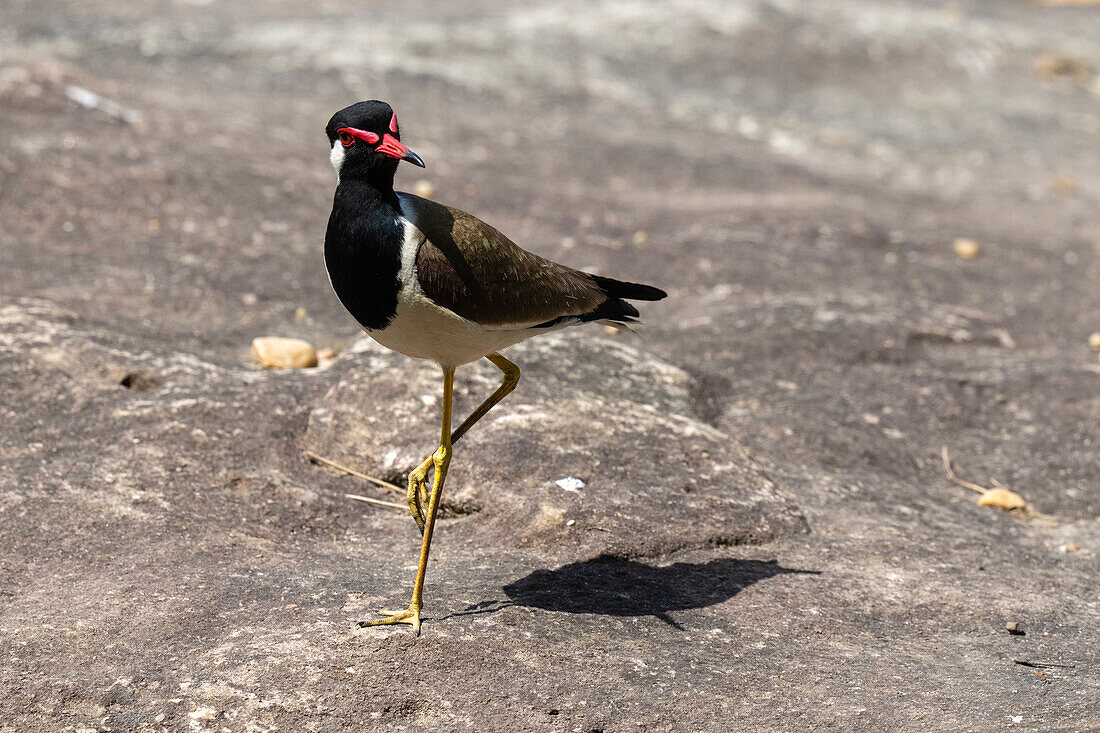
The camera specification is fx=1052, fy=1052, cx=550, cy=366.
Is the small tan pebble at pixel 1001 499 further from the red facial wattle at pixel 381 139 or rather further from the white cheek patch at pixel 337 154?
the white cheek patch at pixel 337 154

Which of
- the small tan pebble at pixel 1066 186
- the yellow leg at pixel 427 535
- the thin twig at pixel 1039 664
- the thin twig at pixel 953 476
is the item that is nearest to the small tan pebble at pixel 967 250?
the small tan pebble at pixel 1066 186

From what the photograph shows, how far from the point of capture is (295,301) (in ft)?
20.8

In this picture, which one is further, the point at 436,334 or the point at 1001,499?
the point at 1001,499

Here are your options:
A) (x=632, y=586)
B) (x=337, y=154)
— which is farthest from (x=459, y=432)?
(x=337, y=154)

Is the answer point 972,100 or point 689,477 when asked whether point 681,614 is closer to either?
point 689,477

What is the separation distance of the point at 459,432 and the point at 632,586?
0.88 m

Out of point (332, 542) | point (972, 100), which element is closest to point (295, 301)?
point (332, 542)

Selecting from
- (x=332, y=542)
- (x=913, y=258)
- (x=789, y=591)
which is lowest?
(x=332, y=542)

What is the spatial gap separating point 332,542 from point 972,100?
10505 mm

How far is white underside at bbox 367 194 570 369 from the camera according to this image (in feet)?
11.2

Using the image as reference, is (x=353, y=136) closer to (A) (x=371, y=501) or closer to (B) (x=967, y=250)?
(A) (x=371, y=501)

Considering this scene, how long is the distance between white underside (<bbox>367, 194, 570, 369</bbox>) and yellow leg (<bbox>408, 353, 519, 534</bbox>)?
27 centimetres

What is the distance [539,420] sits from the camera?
4.74 m

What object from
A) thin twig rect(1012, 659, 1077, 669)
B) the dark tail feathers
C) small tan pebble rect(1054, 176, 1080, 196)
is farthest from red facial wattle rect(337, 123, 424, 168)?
small tan pebble rect(1054, 176, 1080, 196)
